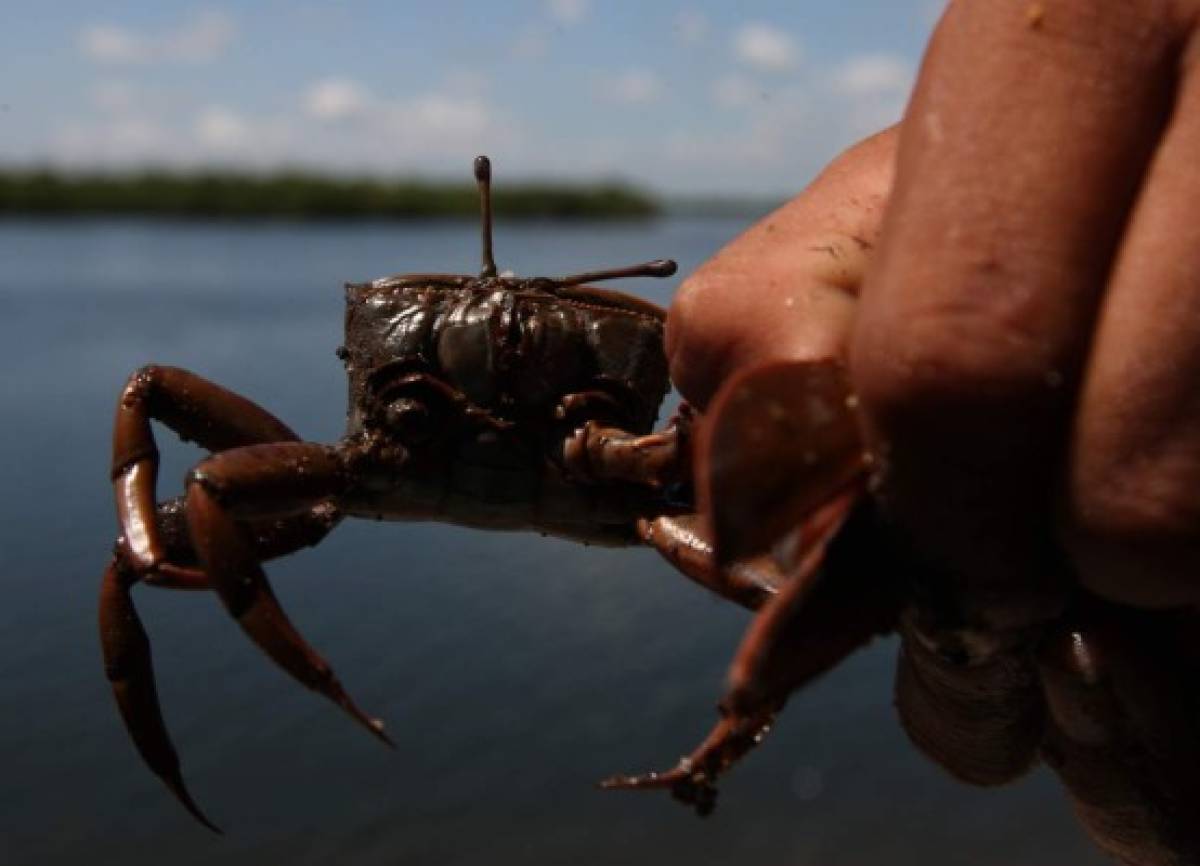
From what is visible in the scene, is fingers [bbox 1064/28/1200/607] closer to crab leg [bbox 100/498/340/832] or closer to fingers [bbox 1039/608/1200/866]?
fingers [bbox 1039/608/1200/866]

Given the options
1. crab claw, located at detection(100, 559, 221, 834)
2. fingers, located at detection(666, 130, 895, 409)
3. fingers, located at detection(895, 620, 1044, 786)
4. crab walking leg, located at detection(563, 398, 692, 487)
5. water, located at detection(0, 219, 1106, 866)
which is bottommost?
water, located at detection(0, 219, 1106, 866)

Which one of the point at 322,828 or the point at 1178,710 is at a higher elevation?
the point at 1178,710

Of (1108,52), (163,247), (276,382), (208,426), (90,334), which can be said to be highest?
(1108,52)

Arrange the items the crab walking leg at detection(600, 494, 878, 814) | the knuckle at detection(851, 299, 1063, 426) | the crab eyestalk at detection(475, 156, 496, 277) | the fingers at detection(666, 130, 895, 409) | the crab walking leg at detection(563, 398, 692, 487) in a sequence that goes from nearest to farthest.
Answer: the knuckle at detection(851, 299, 1063, 426)
the crab walking leg at detection(600, 494, 878, 814)
the fingers at detection(666, 130, 895, 409)
the crab walking leg at detection(563, 398, 692, 487)
the crab eyestalk at detection(475, 156, 496, 277)

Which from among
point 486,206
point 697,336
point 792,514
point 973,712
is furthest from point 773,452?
point 486,206

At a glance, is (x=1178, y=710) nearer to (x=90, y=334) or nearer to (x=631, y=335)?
(x=631, y=335)

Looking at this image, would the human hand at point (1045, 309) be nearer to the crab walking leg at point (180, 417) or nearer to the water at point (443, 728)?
the crab walking leg at point (180, 417)

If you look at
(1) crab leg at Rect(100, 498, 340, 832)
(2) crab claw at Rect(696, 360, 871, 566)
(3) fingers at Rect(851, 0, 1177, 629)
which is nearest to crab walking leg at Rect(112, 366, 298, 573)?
(1) crab leg at Rect(100, 498, 340, 832)

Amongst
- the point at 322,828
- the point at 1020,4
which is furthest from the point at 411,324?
the point at 1020,4
